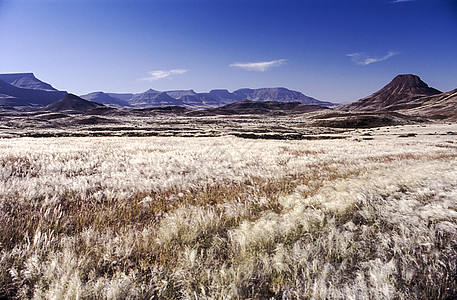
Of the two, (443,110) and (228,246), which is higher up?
(443,110)

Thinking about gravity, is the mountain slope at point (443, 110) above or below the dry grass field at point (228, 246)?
above

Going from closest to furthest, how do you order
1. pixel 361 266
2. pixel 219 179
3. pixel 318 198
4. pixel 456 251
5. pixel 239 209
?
pixel 361 266
pixel 456 251
pixel 239 209
pixel 318 198
pixel 219 179

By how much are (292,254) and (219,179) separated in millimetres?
4201

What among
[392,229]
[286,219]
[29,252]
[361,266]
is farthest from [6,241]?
[392,229]

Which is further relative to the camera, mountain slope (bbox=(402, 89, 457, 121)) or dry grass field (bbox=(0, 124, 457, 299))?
mountain slope (bbox=(402, 89, 457, 121))

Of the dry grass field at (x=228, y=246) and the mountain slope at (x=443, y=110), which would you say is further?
the mountain slope at (x=443, y=110)

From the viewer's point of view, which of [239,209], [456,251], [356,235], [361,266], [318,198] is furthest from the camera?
[318,198]

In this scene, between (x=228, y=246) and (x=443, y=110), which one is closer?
(x=228, y=246)

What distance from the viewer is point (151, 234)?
3.05m

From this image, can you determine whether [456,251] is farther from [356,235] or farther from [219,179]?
[219,179]

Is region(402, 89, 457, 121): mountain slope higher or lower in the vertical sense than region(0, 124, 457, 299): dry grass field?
higher

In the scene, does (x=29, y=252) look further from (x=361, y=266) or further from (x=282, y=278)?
(x=361, y=266)

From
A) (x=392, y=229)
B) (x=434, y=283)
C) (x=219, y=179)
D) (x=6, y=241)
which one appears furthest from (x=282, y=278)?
(x=219, y=179)

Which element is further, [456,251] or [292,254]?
[456,251]
